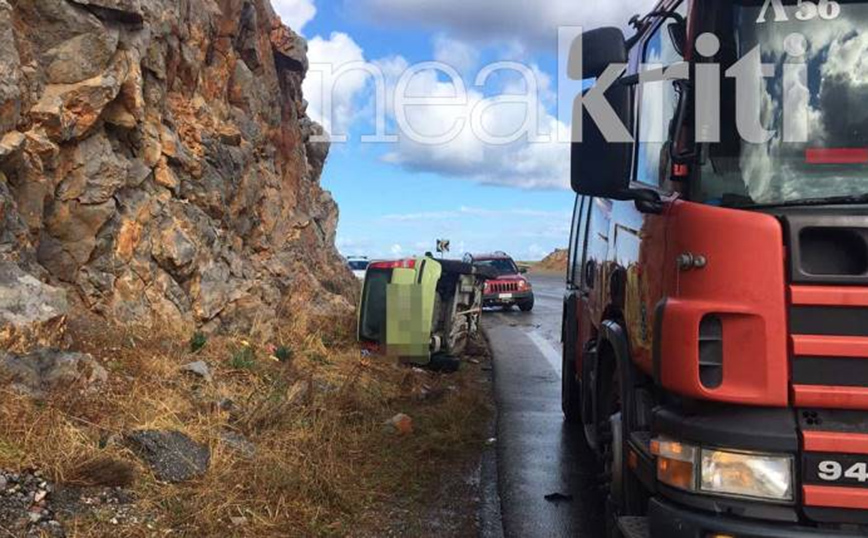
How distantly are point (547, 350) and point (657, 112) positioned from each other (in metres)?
10.9

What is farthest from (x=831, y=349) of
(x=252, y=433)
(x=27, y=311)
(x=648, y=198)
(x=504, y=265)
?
(x=504, y=265)

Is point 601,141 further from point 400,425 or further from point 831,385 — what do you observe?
point 400,425

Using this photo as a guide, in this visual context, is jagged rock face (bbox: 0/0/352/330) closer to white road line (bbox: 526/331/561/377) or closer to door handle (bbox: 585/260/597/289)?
white road line (bbox: 526/331/561/377)

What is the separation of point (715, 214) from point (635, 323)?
3.33 ft

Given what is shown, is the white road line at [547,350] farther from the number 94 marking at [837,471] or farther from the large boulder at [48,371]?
the number 94 marking at [837,471]

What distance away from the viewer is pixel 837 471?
9.04ft

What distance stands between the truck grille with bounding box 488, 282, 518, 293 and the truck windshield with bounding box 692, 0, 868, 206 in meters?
19.7

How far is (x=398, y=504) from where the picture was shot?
18.3ft

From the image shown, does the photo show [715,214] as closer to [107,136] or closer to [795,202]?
[795,202]

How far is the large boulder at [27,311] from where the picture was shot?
582 centimetres

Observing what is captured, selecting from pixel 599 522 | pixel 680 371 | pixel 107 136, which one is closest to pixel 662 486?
pixel 680 371

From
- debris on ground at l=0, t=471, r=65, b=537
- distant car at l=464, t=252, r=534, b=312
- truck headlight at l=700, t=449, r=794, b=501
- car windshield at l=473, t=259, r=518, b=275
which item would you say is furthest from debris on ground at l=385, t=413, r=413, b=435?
car windshield at l=473, t=259, r=518, b=275

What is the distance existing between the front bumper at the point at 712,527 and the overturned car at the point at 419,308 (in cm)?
787

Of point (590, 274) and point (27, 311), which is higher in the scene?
point (590, 274)
